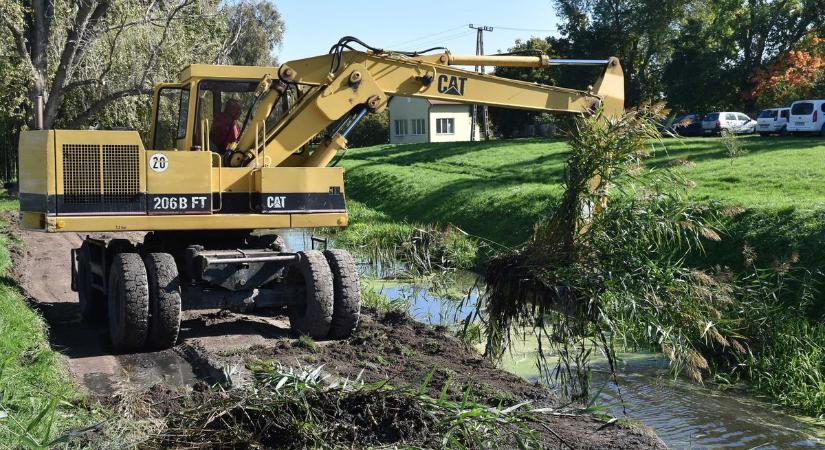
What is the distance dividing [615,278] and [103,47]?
79.3ft

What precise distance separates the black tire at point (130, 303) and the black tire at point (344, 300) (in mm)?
2157

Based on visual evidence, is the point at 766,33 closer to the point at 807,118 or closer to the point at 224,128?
the point at 807,118

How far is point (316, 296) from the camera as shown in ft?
35.1

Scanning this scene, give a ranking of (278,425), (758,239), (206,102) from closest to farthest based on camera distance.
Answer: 1. (278,425)
2. (206,102)
3. (758,239)

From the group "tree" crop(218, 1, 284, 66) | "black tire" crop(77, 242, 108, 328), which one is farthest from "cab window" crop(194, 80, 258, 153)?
"tree" crop(218, 1, 284, 66)

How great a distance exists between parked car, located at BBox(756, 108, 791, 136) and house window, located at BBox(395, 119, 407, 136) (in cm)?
3265

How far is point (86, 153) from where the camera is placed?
410 inches

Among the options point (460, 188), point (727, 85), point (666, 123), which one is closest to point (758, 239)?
point (666, 123)

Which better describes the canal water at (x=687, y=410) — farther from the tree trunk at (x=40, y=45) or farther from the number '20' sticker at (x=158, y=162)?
the tree trunk at (x=40, y=45)

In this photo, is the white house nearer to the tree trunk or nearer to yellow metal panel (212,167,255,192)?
the tree trunk

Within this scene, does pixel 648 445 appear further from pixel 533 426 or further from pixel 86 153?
pixel 86 153

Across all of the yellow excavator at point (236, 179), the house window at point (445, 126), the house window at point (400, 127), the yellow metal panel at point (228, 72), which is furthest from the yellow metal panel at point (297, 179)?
the house window at point (400, 127)

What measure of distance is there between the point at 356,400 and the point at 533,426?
142 centimetres

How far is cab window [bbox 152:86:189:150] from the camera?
11.5 metres
